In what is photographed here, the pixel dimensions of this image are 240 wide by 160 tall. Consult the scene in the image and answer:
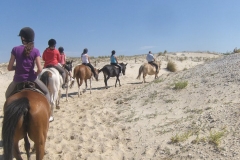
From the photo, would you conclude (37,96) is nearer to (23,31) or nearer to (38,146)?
(38,146)

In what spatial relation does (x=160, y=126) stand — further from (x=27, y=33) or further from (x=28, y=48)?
(x=27, y=33)

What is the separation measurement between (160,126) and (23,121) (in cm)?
392

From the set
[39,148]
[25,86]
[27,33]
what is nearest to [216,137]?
[39,148]

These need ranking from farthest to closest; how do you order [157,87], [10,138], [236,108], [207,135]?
[157,87] < [236,108] < [207,135] < [10,138]

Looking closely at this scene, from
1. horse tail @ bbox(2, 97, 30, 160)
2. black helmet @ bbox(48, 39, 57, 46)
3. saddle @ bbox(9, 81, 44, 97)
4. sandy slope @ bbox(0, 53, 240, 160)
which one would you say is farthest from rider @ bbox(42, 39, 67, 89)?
horse tail @ bbox(2, 97, 30, 160)

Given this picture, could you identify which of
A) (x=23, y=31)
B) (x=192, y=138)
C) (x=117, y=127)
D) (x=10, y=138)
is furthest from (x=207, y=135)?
(x=23, y=31)

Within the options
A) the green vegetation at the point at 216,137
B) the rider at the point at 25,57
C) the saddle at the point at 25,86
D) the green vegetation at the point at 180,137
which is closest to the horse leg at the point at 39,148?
the saddle at the point at 25,86

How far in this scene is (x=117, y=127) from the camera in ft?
24.2

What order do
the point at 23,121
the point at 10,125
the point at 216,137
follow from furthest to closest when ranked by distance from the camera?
the point at 216,137, the point at 23,121, the point at 10,125

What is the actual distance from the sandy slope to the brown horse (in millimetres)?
1707

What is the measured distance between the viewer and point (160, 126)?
22.3ft

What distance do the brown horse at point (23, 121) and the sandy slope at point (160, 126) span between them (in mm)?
1707

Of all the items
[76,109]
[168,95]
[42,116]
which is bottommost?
[76,109]

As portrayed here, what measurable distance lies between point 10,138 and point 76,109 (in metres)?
6.55
